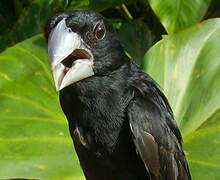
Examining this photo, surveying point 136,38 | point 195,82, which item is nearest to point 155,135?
point 195,82

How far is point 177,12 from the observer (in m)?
2.13

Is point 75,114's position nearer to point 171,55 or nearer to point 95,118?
point 95,118

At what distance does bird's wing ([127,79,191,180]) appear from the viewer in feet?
4.83

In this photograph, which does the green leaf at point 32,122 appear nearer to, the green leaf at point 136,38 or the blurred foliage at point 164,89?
the blurred foliage at point 164,89

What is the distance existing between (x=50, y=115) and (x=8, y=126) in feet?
0.74

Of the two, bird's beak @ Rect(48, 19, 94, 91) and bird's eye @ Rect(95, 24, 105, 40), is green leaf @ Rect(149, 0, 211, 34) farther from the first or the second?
bird's beak @ Rect(48, 19, 94, 91)

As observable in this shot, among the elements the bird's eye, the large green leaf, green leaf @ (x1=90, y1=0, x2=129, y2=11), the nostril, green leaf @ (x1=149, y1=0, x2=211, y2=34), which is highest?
the bird's eye

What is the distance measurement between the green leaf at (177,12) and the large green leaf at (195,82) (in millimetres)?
53

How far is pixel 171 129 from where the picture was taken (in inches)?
65.0

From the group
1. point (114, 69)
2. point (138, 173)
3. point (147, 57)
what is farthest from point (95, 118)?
point (147, 57)

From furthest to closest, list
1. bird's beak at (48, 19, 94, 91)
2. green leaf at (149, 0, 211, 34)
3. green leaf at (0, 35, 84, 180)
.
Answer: green leaf at (149, 0, 211, 34)
green leaf at (0, 35, 84, 180)
bird's beak at (48, 19, 94, 91)

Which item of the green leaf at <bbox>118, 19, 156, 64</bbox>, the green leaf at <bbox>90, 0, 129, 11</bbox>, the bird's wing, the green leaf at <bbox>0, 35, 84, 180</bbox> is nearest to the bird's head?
the bird's wing

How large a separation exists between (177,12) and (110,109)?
89 centimetres

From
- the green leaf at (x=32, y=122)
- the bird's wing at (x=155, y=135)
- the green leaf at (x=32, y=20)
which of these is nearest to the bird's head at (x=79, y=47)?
the bird's wing at (x=155, y=135)
